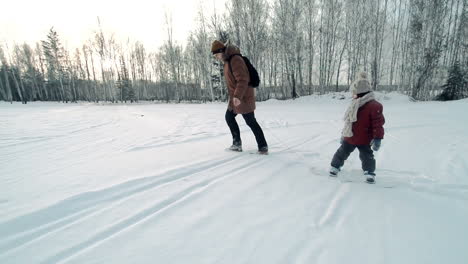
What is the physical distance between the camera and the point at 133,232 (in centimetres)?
134

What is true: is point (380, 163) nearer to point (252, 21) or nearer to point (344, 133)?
point (344, 133)

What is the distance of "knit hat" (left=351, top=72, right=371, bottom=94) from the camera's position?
212cm

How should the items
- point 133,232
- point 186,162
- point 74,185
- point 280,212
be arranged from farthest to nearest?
point 186,162, point 74,185, point 280,212, point 133,232

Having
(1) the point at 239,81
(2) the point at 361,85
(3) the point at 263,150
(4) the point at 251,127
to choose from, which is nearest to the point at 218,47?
(1) the point at 239,81

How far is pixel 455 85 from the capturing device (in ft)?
48.8

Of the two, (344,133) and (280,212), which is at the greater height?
(344,133)

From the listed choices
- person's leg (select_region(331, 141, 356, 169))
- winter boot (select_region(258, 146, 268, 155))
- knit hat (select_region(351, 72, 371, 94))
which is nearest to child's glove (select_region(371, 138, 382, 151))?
person's leg (select_region(331, 141, 356, 169))

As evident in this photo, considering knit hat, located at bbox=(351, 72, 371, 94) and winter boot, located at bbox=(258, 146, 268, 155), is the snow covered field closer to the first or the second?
winter boot, located at bbox=(258, 146, 268, 155)

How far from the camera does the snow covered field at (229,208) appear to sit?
1178mm

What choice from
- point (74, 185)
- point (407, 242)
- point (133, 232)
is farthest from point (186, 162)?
point (407, 242)

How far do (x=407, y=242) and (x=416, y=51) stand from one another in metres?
22.2

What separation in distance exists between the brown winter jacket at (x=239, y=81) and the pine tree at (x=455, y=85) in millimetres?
19606

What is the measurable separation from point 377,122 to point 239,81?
64.0 inches

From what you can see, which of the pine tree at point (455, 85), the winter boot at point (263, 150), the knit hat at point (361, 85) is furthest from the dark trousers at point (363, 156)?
the pine tree at point (455, 85)
